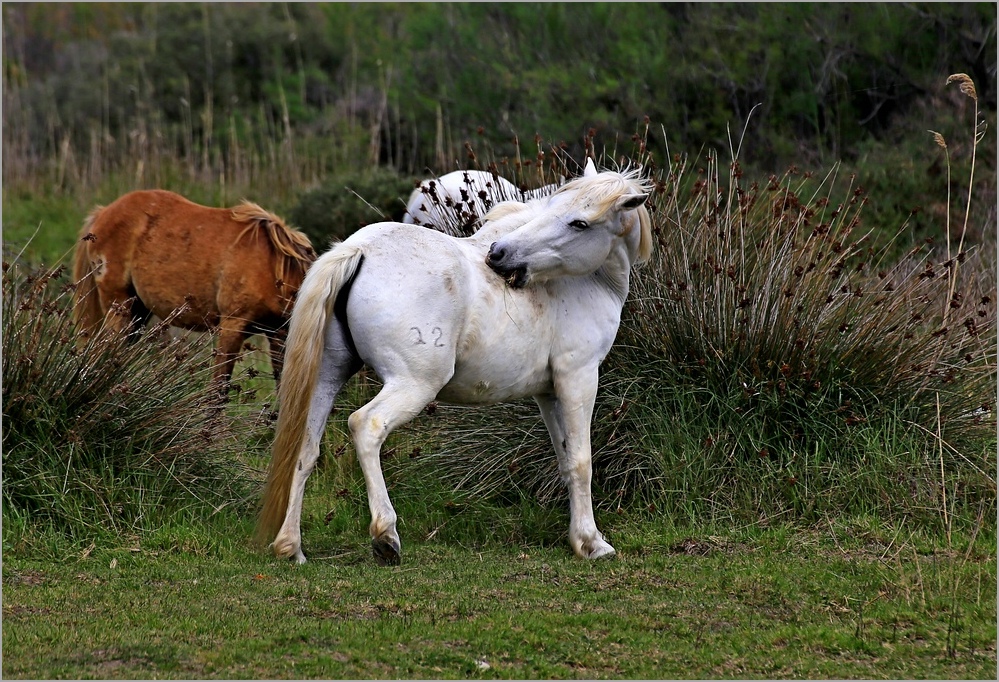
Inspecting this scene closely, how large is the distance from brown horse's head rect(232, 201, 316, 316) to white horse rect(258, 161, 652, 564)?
7.09 ft

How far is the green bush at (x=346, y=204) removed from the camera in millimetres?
11961

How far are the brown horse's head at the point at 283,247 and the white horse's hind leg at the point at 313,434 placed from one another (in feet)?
7.13

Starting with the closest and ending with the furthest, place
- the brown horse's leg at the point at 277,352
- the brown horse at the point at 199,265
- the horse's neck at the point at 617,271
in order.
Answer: the horse's neck at the point at 617,271, the brown horse's leg at the point at 277,352, the brown horse at the point at 199,265

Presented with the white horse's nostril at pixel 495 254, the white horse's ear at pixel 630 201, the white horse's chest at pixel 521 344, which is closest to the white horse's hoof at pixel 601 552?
the white horse's chest at pixel 521 344

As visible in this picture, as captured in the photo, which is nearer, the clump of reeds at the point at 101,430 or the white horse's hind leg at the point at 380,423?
the white horse's hind leg at the point at 380,423

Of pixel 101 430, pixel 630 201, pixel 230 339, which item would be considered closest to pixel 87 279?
pixel 230 339

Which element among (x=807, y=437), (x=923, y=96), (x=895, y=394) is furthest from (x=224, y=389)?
(x=923, y=96)

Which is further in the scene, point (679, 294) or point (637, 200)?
point (679, 294)

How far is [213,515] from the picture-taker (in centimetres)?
614

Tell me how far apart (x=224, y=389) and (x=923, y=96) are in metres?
10.7

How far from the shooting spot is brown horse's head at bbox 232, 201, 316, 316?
24.7 feet

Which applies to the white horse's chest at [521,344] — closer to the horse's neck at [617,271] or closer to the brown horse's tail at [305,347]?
the horse's neck at [617,271]

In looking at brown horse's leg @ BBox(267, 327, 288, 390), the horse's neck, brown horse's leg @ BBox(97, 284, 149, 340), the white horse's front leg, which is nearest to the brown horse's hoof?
the white horse's front leg

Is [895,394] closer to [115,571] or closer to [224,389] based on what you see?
[224,389]
